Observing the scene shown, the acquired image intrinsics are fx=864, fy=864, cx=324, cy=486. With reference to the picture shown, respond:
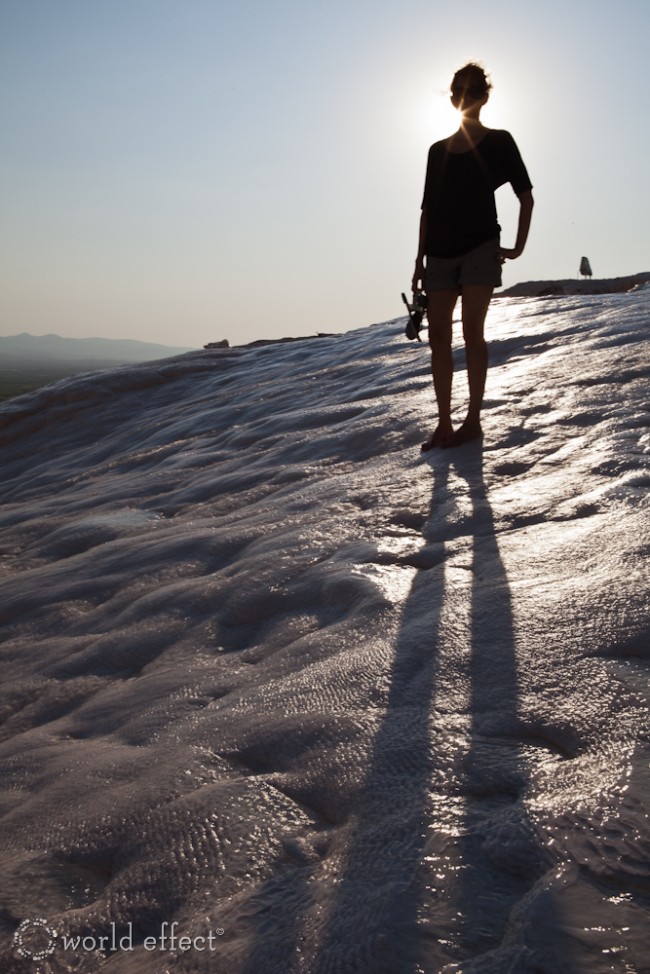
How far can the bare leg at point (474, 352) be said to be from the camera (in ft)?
13.4

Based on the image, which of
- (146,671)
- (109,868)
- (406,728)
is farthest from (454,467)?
(109,868)

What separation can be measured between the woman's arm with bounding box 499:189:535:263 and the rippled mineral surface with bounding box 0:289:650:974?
0.78 metres

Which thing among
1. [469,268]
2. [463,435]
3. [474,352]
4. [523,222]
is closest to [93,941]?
[463,435]

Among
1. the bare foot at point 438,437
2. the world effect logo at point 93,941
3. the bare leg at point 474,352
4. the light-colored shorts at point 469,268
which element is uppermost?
the light-colored shorts at point 469,268

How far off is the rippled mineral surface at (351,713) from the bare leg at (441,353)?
0.27 meters

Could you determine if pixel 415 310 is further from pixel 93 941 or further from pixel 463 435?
pixel 93 941

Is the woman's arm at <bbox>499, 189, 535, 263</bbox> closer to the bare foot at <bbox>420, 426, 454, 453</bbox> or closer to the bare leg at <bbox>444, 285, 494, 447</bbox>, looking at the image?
the bare leg at <bbox>444, 285, 494, 447</bbox>

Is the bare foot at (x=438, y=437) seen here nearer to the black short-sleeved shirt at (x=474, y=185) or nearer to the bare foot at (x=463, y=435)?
the bare foot at (x=463, y=435)

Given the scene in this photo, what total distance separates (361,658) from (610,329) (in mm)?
4356

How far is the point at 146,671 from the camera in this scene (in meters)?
2.63

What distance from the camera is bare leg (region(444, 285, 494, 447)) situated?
409 cm

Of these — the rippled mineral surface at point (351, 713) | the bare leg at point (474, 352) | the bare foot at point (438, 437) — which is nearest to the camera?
the rippled mineral surface at point (351, 713)

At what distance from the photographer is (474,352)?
163 inches

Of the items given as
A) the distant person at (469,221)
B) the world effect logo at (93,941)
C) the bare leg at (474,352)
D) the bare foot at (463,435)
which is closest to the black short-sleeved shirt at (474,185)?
the distant person at (469,221)
